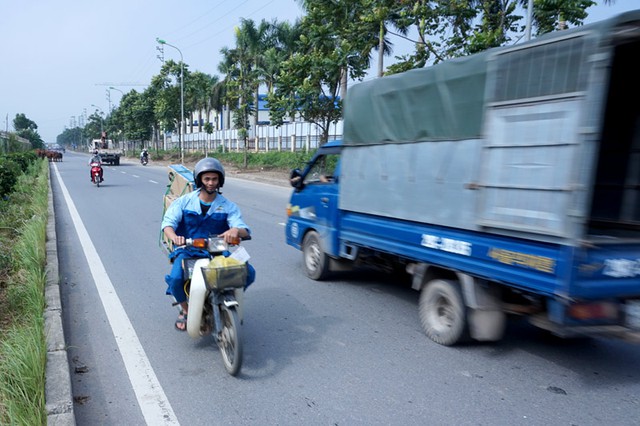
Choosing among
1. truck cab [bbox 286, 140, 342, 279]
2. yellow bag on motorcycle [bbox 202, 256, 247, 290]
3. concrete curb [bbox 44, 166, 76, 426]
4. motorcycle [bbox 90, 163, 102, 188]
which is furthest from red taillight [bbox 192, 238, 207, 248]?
motorcycle [bbox 90, 163, 102, 188]

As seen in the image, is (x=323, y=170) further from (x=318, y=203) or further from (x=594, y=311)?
(x=594, y=311)

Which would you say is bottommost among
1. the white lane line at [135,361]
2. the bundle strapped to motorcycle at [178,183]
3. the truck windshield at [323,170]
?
the white lane line at [135,361]

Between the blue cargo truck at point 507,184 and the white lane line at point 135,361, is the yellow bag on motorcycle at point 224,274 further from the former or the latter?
the blue cargo truck at point 507,184

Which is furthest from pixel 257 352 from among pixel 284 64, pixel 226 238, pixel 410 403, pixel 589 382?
pixel 284 64

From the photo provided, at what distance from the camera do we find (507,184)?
386 centimetres

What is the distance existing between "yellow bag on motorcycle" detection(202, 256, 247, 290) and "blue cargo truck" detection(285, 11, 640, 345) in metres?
1.74

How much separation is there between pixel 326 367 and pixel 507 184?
2.01 metres

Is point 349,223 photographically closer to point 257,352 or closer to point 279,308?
point 279,308

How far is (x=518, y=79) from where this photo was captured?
12.4ft

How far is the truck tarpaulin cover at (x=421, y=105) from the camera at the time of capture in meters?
4.21

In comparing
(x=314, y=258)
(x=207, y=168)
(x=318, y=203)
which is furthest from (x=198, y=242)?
(x=314, y=258)

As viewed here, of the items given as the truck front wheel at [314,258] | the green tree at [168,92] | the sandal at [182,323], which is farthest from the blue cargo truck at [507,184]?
the green tree at [168,92]

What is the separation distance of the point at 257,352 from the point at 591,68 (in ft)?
10.9

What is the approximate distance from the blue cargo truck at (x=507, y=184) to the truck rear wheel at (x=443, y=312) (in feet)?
0.04
